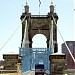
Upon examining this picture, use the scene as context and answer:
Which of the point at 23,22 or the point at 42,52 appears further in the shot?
the point at 23,22

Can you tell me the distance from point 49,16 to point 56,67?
126 feet

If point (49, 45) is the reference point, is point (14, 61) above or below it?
below

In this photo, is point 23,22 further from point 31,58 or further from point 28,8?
point 31,58

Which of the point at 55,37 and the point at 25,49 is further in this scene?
the point at 55,37

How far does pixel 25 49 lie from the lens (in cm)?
4781

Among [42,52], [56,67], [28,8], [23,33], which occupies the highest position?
[28,8]

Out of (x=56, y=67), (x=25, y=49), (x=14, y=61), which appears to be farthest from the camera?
(x=25, y=49)

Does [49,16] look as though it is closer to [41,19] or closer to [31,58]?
[41,19]

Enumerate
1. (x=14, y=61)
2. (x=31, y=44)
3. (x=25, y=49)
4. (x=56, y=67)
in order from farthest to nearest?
(x=31, y=44)
(x=25, y=49)
(x=14, y=61)
(x=56, y=67)

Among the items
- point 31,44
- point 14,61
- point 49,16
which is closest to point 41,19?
point 49,16

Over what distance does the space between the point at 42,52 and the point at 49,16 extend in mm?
7604

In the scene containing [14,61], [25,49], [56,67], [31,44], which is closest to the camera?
[56,67]

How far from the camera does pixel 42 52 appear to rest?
1961 inches

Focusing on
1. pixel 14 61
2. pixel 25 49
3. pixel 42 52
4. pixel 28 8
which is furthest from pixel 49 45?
pixel 14 61
